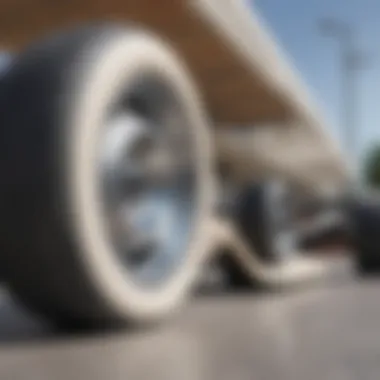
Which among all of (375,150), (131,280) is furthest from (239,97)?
(375,150)

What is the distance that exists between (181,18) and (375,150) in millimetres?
53581

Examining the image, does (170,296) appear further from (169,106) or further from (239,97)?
(239,97)

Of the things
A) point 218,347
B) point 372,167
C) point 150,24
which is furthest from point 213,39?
point 372,167

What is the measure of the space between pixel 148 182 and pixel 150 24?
2.73 metres

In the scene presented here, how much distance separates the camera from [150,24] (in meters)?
6.73

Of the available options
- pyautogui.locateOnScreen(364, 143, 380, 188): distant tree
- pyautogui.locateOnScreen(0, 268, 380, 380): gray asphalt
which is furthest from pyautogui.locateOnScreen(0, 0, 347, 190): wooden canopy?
pyautogui.locateOnScreen(364, 143, 380, 188): distant tree

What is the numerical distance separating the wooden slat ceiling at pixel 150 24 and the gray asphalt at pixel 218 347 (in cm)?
224

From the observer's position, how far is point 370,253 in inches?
332

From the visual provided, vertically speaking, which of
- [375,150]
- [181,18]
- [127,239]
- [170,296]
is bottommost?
[170,296]

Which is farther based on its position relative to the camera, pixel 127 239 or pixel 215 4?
pixel 215 4

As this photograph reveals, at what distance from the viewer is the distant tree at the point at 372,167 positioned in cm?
5323

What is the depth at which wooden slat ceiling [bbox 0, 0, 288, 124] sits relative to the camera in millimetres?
6340

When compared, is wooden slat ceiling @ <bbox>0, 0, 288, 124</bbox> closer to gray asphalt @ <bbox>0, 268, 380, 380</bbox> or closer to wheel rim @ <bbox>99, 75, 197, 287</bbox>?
wheel rim @ <bbox>99, 75, 197, 287</bbox>

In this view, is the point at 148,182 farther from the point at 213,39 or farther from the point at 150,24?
the point at 213,39
